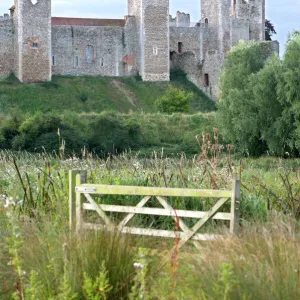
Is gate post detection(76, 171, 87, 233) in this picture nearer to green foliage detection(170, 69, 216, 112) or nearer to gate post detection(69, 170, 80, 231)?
gate post detection(69, 170, 80, 231)

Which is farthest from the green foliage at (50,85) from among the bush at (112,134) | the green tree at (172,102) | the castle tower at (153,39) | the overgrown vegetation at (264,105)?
the overgrown vegetation at (264,105)

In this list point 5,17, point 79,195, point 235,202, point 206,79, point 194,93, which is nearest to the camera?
point 235,202

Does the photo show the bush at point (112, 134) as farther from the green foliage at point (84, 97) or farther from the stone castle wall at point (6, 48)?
the stone castle wall at point (6, 48)

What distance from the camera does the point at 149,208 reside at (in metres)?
5.23

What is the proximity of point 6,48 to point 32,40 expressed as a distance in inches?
73.8

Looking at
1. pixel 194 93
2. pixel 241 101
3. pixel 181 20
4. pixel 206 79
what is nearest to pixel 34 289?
pixel 241 101

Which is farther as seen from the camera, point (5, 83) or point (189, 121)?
point (5, 83)

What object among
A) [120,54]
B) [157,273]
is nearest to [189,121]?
[120,54]

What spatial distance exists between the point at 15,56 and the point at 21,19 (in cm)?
228

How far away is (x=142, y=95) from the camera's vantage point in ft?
135

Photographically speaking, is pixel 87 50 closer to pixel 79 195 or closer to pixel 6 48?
pixel 6 48

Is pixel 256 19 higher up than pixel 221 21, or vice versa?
pixel 256 19

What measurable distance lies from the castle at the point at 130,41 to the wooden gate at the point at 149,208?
32.7 meters

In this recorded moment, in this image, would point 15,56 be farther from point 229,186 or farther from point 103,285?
point 103,285
